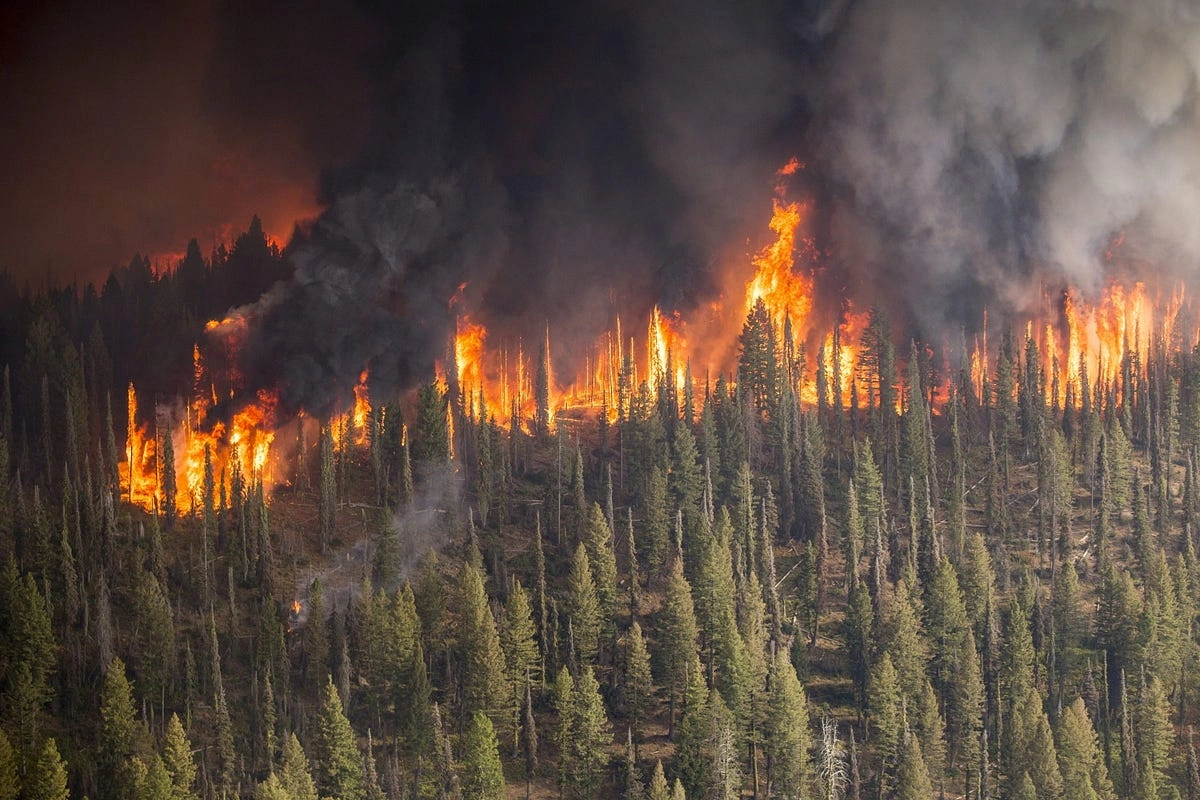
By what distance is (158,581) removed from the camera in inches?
6939

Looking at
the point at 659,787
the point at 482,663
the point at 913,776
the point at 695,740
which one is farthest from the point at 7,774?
the point at 913,776

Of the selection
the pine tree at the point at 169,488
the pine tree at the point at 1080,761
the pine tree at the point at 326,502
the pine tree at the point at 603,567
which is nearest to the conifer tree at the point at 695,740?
the pine tree at the point at 603,567

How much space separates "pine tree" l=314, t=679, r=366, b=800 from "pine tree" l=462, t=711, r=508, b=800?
8.98 metres

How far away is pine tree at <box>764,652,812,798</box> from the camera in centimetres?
16188

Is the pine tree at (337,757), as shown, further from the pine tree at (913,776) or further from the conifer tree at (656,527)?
the pine tree at (913,776)

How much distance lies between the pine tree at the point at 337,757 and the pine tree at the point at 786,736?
Answer: 36.0 meters

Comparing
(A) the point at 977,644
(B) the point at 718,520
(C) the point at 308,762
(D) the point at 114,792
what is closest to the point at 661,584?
(B) the point at 718,520

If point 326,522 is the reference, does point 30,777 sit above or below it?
below

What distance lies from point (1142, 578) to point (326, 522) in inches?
3327

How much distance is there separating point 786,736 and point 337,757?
38.9 metres

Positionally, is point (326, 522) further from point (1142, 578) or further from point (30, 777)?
point (1142, 578)

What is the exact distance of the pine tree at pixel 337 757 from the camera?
6097 inches

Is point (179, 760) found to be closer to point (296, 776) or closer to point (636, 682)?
point (296, 776)

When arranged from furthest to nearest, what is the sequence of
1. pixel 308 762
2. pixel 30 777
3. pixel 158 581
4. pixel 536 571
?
pixel 536 571
pixel 158 581
pixel 308 762
pixel 30 777
